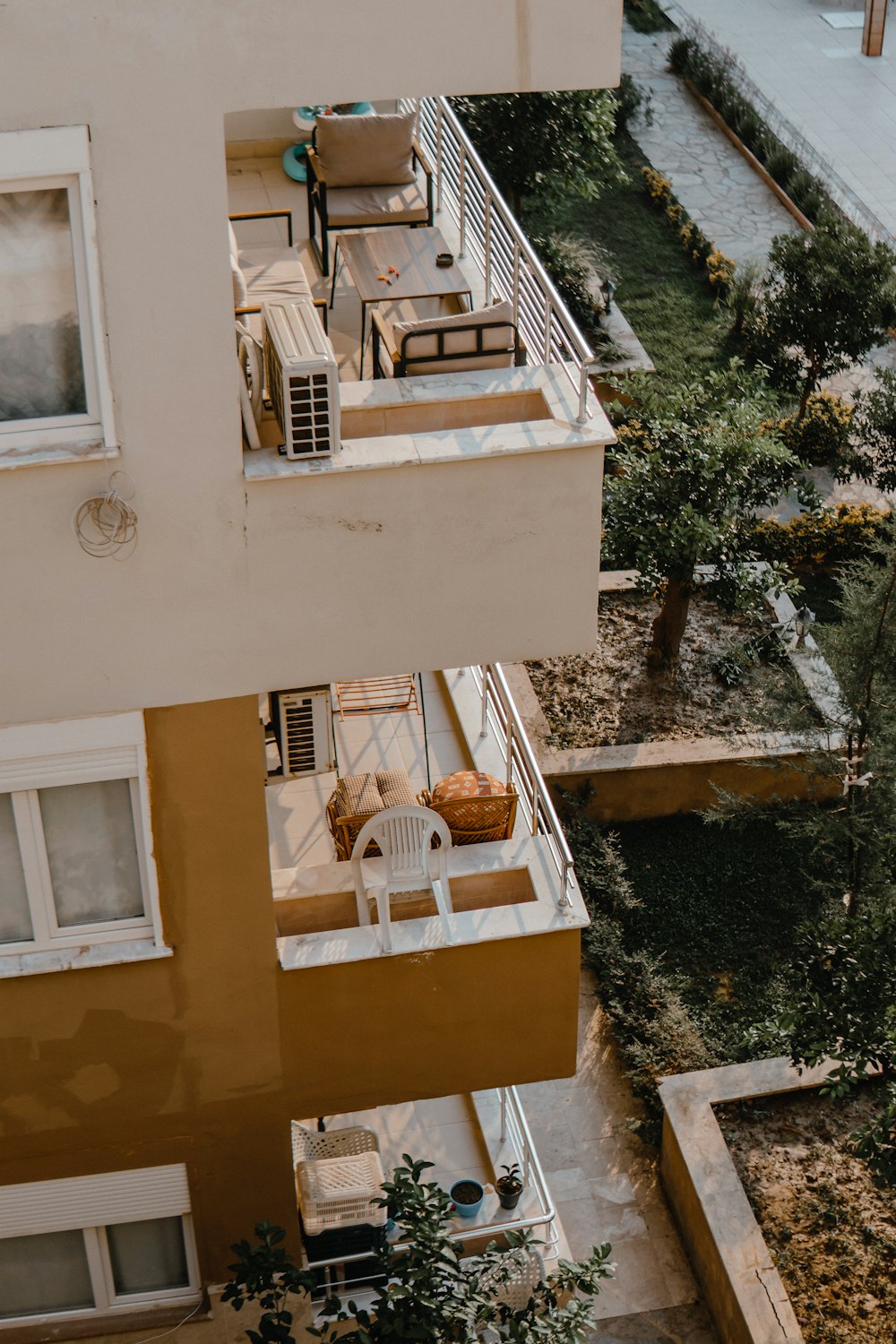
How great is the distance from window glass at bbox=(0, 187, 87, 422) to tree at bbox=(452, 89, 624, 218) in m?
16.3

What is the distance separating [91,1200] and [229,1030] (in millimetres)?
1491

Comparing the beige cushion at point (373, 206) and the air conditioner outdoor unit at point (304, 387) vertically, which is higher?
the beige cushion at point (373, 206)

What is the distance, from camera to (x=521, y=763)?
9781 mm

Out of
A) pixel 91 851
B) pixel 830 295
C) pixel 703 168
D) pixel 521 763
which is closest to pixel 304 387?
pixel 91 851

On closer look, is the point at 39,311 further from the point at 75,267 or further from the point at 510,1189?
the point at 510,1189

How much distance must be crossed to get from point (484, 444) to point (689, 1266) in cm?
701

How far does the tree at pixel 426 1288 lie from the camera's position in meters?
8.23

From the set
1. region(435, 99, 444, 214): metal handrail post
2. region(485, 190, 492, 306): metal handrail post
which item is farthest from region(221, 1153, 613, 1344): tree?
region(435, 99, 444, 214): metal handrail post

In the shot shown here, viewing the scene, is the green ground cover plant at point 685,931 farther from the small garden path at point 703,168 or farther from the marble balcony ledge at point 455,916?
the small garden path at point 703,168

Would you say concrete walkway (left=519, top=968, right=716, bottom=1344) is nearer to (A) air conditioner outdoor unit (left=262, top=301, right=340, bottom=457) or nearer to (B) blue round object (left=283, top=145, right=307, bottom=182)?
(A) air conditioner outdoor unit (left=262, top=301, right=340, bottom=457)

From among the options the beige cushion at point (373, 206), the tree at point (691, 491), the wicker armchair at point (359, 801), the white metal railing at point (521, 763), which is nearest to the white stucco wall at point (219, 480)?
the white metal railing at point (521, 763)

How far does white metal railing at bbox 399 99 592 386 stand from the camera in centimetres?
789

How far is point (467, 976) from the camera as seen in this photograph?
8.73 metres

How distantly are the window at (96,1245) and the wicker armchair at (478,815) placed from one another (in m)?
2.55
